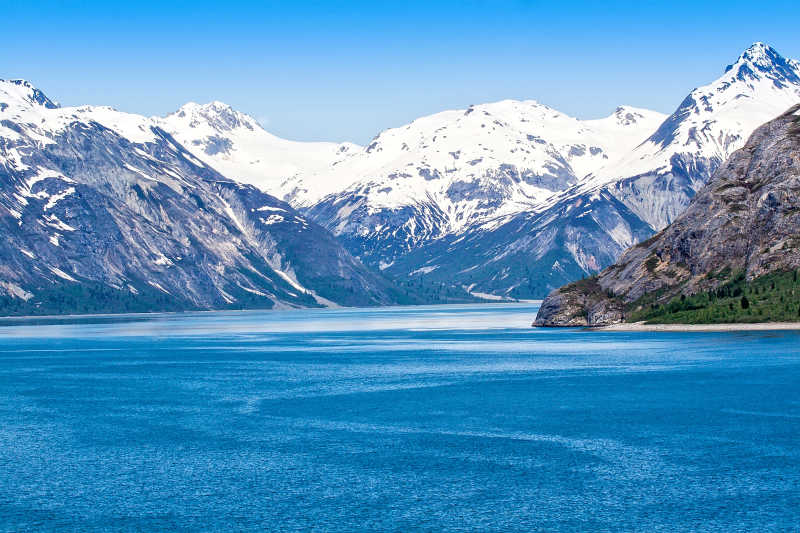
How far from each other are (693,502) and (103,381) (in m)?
114

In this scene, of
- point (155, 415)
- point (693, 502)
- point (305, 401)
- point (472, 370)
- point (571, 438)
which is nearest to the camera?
point (693, 502)

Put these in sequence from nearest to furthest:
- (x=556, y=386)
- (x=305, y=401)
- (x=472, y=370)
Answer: (x=305, y=401), (x=556, y=386), (x=472, y=370)

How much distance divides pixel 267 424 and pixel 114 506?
124 feet

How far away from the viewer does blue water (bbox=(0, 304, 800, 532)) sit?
244 ft

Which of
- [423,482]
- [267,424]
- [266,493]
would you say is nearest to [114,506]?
[266,493]

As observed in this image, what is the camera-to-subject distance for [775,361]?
165500 millimetres

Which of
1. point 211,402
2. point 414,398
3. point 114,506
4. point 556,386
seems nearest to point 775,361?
point 556,386

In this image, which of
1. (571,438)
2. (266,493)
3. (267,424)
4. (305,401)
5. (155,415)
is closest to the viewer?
(266,493)

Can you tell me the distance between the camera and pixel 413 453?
316ft

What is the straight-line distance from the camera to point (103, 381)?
550ft

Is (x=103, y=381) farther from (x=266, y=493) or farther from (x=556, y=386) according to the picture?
(x=266, y=493)

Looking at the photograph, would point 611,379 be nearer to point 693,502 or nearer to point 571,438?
point 571,438

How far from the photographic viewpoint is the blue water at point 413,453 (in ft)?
244

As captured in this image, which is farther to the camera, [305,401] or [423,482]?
[305,401]
